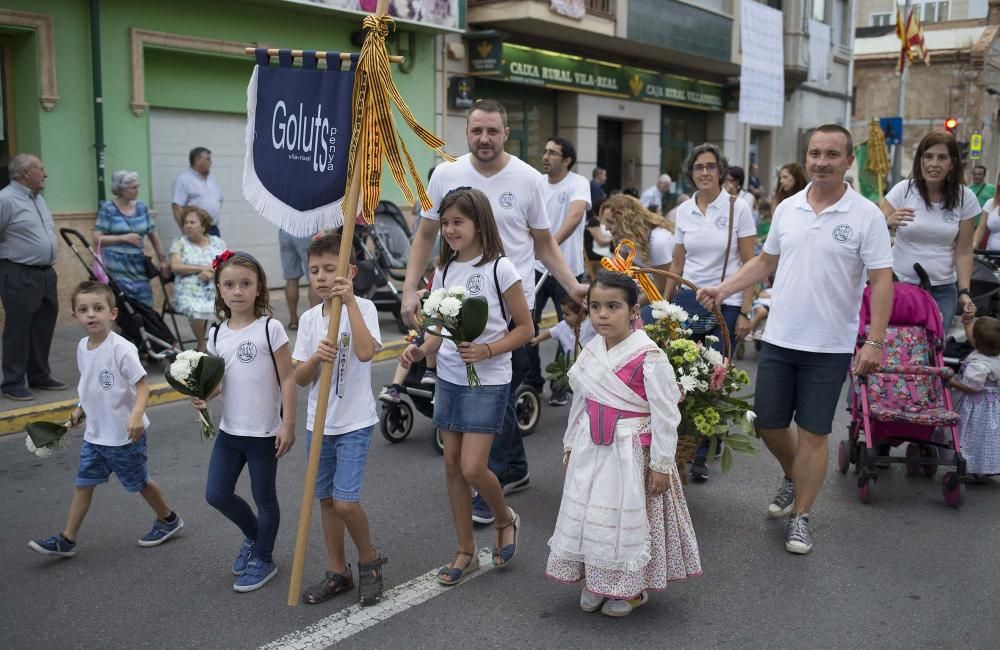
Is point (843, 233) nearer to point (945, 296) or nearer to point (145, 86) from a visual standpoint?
point (945, 296)

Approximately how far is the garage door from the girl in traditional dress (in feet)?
30.1

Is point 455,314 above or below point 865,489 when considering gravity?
above

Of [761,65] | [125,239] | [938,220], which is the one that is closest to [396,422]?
[125,239]

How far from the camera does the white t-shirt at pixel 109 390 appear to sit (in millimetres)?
4727

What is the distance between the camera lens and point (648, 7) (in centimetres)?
1972

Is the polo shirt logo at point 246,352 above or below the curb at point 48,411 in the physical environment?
above

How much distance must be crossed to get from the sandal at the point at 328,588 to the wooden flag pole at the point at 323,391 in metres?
0.12

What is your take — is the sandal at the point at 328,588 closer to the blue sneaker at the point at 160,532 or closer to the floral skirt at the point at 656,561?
the floral skirt at the point at 656,561

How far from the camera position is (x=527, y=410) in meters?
7.21

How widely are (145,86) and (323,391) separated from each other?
9.40 m

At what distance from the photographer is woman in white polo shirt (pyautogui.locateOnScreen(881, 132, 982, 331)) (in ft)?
19.9

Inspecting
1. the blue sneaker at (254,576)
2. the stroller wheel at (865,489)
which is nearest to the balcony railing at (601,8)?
the stroller wheel at (865,489)

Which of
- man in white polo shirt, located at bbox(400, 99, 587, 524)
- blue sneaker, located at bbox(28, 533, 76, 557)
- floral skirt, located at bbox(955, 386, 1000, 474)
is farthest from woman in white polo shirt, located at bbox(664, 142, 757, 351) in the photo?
blue sneaker, located at bbox(28, 533, 76, 557)

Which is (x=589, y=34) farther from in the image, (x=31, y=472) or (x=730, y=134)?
(x=31, y=472)
